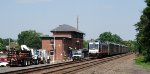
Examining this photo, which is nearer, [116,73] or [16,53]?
[116,73]

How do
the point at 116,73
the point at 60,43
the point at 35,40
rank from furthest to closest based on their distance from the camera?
1. the point at 35,40
2. the point at 60,43
3. the point at 116,73

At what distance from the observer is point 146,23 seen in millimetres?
59562

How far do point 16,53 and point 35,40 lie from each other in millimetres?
152616

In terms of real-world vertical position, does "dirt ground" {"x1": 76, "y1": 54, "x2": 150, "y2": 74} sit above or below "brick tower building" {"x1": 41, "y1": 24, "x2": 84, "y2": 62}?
below

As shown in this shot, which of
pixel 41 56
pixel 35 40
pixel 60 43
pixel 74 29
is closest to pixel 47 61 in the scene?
pixel 41 56

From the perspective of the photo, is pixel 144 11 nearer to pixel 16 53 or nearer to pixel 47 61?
pixel 47 61

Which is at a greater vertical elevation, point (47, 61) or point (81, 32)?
point (81, 32)

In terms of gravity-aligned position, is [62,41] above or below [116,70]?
above

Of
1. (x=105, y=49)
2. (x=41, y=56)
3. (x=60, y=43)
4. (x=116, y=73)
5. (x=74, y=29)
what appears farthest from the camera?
(x=74, y=29)

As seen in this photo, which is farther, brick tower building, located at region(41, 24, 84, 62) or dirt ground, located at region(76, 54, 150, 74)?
brick tower building, located at region(41, 24, 84, 62)

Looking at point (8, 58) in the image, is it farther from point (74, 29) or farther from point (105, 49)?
point (74, 29)

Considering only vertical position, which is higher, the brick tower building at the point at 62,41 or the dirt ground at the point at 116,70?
the brick tower building at the point at 62,41

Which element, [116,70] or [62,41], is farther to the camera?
[62,41]

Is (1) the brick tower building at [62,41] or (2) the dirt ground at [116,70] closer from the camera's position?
(2) the dirt ground at [116,70]
